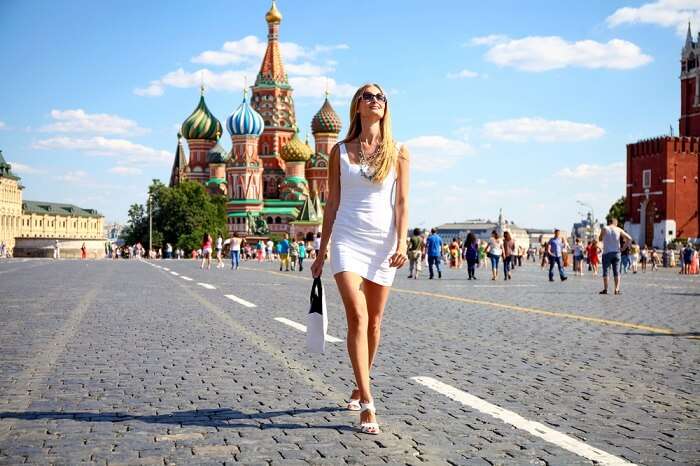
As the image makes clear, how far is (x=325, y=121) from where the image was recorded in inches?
4633

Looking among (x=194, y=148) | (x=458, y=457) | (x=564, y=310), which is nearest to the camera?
(x=458, y=457)

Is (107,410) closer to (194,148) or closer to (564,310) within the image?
(564,310)

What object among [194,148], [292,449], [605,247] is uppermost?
[194,148]

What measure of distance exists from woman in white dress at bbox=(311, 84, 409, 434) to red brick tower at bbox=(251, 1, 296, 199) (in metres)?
114

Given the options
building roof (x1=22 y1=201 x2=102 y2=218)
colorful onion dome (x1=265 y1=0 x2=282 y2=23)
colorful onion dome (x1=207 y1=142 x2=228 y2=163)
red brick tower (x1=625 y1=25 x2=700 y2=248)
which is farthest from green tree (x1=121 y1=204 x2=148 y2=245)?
building roof (x1=22 y1=201 x2=102 y2=218)

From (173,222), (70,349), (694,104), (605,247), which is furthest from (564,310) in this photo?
(694,104)

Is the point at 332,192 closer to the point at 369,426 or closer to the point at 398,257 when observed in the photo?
the point at 398,257

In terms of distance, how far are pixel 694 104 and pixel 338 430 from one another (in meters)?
104

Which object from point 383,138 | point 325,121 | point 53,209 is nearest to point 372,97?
point 383,138

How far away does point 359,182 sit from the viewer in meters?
4.97

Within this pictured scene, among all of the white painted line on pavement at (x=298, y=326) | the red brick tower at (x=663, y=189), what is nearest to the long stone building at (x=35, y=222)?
A: the red brick tower at (x=663, y=189)

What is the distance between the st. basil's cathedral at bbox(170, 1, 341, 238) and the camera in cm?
11169

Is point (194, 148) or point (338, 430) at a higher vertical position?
point (194, 148)

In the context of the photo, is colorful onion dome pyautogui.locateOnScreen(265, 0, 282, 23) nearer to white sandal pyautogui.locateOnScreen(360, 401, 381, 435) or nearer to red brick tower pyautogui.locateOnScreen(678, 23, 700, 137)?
red brick tower pyautogui.locateOnScreen(678, 23, 700, 137)
